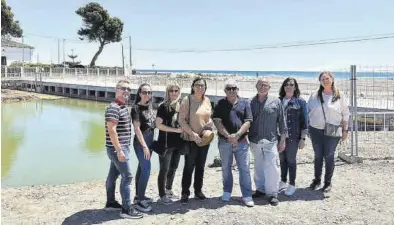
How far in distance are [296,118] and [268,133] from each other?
1.69 ft

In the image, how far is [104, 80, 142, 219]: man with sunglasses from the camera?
4.14 meters

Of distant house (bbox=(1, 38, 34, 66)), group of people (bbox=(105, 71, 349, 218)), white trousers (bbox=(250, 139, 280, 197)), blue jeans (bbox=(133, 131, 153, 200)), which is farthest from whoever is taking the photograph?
distant house (bbox=(1, 38, 34, 66))

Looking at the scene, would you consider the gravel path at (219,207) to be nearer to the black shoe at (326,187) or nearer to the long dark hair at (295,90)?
the black shoe at (326,187)

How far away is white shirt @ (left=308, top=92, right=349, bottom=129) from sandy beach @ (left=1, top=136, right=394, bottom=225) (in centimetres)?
93

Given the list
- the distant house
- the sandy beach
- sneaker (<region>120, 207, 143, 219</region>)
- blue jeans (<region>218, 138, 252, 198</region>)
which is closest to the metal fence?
the sandy beach

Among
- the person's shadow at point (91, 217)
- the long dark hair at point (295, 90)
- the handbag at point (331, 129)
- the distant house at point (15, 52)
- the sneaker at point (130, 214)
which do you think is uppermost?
the distant house at point (15, 52)

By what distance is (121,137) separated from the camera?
14.0ft

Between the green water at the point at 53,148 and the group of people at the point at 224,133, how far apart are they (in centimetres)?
301

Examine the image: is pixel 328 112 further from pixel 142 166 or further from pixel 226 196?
pixel 142 166

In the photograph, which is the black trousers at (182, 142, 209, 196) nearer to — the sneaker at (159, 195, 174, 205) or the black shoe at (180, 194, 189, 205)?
the black shoe at (180, 194, 189, 205)

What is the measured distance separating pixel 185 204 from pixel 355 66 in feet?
12.6

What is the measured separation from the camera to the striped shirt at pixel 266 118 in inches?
193

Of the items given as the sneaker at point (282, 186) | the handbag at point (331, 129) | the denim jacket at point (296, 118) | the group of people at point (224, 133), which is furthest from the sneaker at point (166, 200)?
the handbag at point (331, 129)

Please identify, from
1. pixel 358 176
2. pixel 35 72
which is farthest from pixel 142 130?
pixel 35 72
